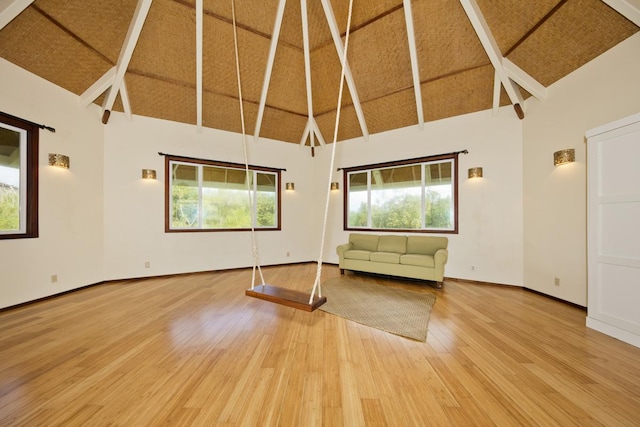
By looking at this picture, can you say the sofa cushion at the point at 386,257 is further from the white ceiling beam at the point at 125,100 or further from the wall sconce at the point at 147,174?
the white ceiling beam at the point at 125,100

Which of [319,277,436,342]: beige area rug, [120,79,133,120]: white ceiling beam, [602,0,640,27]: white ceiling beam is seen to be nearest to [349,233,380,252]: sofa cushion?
[319,277,436,342]: beige area rug

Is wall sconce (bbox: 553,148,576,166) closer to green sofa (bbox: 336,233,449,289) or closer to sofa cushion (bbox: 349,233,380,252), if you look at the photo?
green sofa (bbox: 336,233,449,289)

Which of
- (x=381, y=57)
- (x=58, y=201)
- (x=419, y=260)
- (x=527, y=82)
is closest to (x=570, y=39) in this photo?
(x=527, y=82)

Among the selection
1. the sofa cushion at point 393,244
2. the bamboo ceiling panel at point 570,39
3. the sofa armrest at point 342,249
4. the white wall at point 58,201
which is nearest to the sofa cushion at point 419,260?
the sofa cushion at point 393,244

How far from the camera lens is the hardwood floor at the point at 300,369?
1.41 meters

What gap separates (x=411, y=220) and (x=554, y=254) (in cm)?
226

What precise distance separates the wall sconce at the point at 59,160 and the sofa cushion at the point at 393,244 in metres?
5.39

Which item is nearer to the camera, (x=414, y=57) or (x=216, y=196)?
(x=414, y=57)

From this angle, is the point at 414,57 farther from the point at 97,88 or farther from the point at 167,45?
the point at 97,88

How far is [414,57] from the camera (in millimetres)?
3943

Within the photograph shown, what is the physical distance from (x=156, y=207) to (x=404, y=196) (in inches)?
200

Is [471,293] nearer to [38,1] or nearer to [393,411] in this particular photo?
[393,411]

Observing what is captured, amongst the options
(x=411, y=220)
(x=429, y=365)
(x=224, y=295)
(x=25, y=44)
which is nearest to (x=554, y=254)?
(x=411, y=220)

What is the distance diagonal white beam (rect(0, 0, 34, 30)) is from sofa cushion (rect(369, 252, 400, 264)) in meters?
5.72
